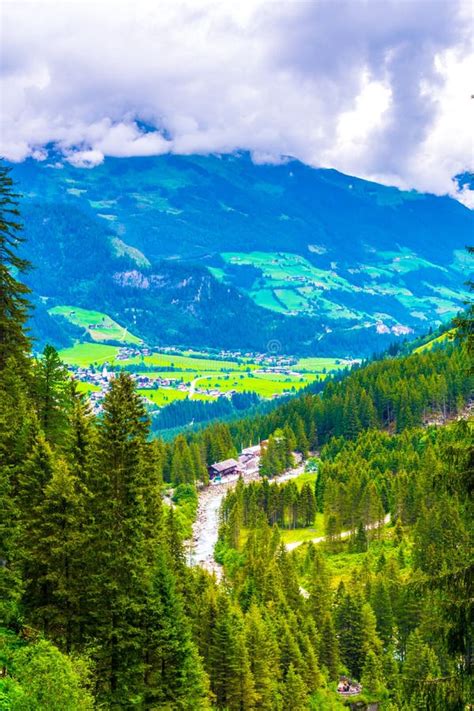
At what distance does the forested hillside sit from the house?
71.7 m

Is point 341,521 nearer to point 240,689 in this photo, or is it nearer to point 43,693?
Result: point 240,689

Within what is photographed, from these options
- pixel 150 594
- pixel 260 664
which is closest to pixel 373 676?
pixel 260 664

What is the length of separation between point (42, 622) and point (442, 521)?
6615 cm

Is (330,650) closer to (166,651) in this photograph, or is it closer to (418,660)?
(418,660)

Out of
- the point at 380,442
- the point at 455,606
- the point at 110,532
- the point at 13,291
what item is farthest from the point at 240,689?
the point at 380,442

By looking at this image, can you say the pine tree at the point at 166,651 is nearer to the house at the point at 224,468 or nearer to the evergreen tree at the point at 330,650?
the evergreen tree at the point at 330,650

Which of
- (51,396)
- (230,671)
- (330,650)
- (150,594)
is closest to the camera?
(150,594)

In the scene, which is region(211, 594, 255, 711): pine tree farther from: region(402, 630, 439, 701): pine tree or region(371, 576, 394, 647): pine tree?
region(371, 576, 394, 647): pine tree

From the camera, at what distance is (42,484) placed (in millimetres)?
38188

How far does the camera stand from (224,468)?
18088 centimetres

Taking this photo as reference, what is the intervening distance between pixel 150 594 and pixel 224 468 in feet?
481

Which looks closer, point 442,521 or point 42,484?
point 42,484

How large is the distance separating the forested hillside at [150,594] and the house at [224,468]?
71707 millimetres

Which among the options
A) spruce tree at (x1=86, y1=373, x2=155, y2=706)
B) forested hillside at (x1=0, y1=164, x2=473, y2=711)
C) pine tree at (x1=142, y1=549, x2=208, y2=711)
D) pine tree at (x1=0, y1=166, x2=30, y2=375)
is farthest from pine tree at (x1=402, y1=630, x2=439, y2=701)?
pine tree at (x1=0, y1=166, x2=30, y2=375)
